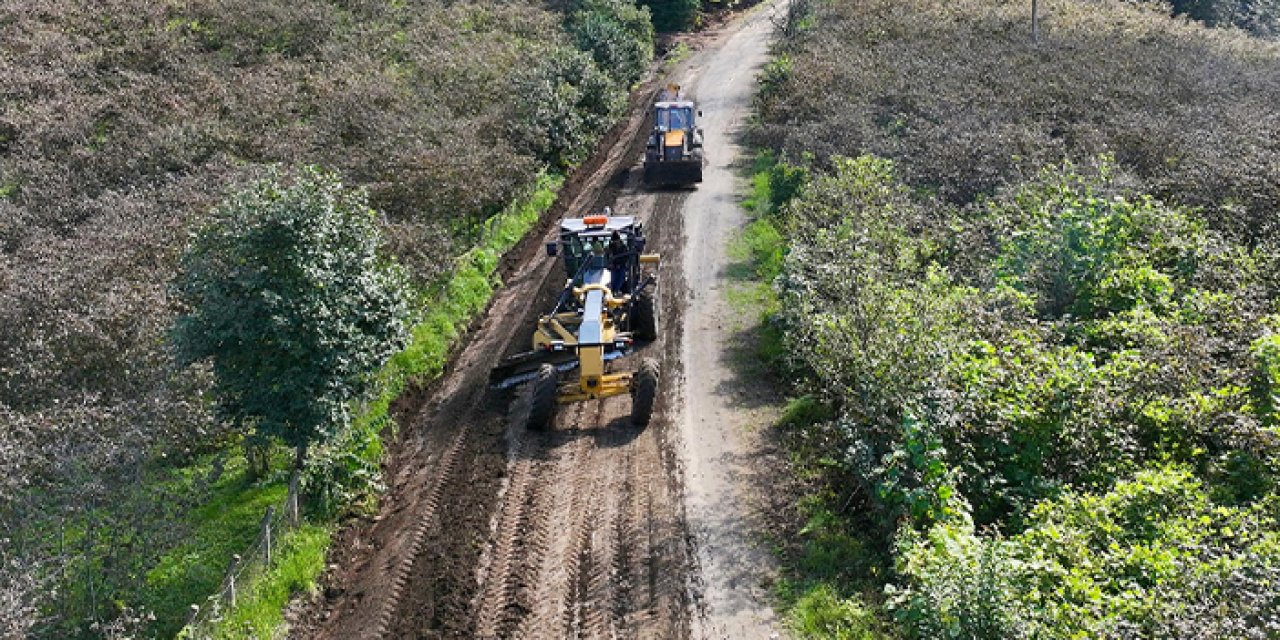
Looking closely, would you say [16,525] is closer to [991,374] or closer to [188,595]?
[188,595]

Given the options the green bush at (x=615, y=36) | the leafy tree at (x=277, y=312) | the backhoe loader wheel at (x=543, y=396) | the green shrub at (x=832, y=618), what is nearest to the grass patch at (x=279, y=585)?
the leafy tree at (x=277, y=312)

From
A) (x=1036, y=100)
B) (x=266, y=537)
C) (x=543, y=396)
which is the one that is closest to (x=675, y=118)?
(x=1036, y=100)

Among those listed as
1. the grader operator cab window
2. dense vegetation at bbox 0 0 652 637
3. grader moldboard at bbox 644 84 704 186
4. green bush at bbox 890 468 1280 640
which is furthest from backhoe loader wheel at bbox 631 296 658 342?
the grader operator cab window

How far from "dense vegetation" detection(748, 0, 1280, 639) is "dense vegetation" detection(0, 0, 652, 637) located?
846cm

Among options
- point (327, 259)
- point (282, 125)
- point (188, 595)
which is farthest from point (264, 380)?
point (282, 125)

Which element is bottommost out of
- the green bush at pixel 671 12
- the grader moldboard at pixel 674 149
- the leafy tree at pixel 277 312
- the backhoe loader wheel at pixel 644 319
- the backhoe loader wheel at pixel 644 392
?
the backhoe loader wheel at pixel 644 392

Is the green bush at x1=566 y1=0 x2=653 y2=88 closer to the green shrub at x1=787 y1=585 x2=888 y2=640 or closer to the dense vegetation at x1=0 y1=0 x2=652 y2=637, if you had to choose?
the dense vegetation at x1=0 y1=0 x2=652 y2=637

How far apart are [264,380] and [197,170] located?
14.6 meters

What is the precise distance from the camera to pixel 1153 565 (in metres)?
8.55

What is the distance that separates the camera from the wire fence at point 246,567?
10789 millimetres

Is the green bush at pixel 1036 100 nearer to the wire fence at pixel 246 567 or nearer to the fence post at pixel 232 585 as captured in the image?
the wire fence at pixel 246 567

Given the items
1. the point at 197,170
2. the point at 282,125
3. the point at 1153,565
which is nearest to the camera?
the point at 1153,565

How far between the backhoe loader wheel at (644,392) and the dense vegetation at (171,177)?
473 centimetres

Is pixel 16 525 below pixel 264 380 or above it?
below
